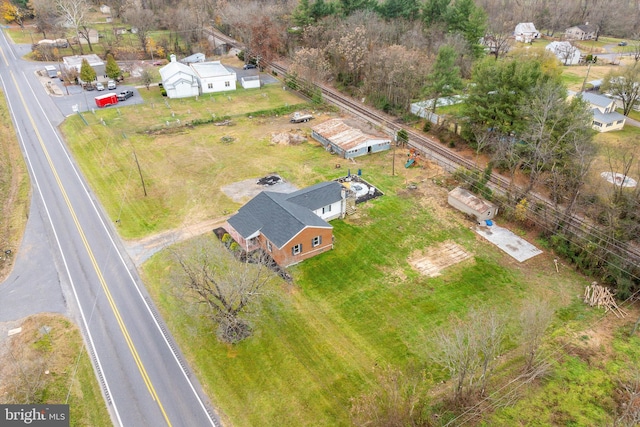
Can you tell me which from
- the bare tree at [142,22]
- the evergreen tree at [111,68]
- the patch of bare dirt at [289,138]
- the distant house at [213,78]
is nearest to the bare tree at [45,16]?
the bare tree at [142,22]

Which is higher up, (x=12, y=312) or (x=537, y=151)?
(x=537, y=151)

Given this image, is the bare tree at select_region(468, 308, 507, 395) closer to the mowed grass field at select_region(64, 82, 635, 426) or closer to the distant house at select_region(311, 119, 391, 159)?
the mowed grass field at select_region(64, 82, 635, 426)

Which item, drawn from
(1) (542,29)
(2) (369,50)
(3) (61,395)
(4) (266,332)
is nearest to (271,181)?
(4) (266,332)

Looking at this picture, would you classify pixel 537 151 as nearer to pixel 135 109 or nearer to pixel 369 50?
pixel 369 50

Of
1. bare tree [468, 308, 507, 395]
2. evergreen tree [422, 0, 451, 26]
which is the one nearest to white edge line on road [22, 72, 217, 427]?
bare tree [468, 308, 507, 395]

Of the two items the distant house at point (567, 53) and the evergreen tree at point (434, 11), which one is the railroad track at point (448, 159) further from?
the distant house at point (567, 53)
